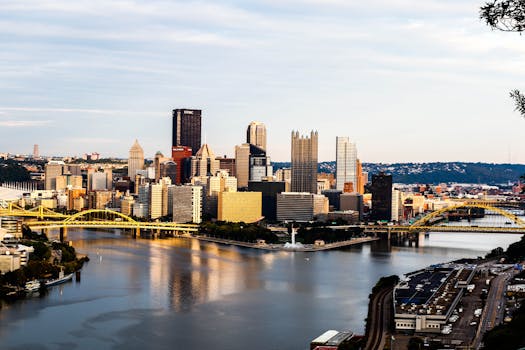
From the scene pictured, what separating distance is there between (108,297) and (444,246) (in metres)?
15.0

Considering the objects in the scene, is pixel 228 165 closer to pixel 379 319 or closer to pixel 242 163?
pixel 242 163

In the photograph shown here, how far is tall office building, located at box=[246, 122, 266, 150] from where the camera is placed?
58562 mm

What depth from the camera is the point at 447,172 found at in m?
95.1

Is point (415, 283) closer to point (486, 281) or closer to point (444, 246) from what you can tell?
point (486, 281)

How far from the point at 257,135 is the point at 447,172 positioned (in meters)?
41.3

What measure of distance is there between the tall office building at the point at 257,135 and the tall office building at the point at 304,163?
10636mm

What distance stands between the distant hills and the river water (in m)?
65.0

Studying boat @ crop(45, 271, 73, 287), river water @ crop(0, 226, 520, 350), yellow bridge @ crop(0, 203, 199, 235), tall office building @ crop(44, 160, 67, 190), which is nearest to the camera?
river water @ crop(0, 226, 520, 350)

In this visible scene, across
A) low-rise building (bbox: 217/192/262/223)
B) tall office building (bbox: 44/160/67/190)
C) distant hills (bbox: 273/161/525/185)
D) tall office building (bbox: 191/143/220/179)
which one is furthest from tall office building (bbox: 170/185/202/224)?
distant hills (bbox: 273/161/525/185)

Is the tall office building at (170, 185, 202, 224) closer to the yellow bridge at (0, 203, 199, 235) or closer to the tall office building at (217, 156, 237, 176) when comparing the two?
the yellow bridge at (0, 203, 199, 235)

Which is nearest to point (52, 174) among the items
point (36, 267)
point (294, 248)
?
point (294, 248)

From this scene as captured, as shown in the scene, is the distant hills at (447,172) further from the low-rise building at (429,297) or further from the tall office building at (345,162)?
the low-rise building at (429,297)

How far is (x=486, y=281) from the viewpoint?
16.7m

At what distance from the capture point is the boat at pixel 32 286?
16.7 metres
